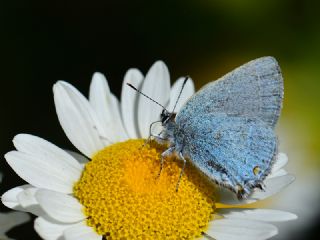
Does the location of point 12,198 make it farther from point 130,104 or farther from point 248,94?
point 248,94

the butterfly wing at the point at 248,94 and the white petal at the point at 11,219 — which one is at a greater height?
the butterfly wing at the point at 248,94

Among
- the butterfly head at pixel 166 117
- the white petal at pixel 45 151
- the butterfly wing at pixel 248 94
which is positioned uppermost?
the butterfly wing at pixel 248 94

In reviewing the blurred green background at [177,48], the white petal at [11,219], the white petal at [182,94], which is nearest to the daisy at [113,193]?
the white petal at [11,219]

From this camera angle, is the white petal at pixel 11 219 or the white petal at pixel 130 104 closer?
the white petal at pixel 11 219

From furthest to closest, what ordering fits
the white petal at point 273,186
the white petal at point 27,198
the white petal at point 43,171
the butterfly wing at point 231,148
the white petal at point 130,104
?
the white petal at point 130,104 → the white petal at point 273,186 → the butterfly wing at point 231,148 → the white petal at point 43,171 → the white petal at point 27,198

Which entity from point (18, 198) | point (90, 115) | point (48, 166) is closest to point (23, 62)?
point (90, 115)

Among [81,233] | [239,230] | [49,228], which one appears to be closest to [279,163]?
[239,230]

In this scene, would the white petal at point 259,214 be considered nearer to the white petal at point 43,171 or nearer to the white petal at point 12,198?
the white petal at point 43,171
